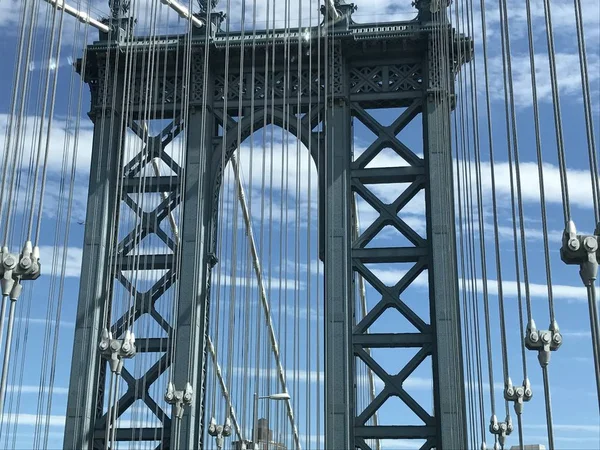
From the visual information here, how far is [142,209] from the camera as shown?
92.0 feet

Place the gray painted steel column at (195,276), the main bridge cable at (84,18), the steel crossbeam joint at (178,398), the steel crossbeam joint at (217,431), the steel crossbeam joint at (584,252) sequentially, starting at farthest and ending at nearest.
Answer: the main bridge cable at (84,18), the steel crossbeam joint at (217,431), the gray painted steel column at (195,276), the steel crossbeam joint at (178,398), the steel crossbeam joint at (584,252)

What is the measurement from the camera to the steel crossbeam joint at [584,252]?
1066 centimetres


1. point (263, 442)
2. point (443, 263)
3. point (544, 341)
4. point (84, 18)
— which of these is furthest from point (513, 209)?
point (263, 442)

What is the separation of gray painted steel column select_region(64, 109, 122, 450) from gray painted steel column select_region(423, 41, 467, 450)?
875 centimetres

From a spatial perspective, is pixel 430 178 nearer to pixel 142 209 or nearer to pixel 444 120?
pixel 444 120

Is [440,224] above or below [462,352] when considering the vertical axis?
above

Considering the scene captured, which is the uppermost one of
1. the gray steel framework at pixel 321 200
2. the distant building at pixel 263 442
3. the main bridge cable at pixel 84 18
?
the main bridge cable at pixel 84 18

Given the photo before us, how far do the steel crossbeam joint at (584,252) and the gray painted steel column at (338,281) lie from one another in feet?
46.2

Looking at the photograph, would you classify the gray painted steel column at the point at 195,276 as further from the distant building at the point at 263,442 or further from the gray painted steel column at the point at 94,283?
the gray painted steel column at the point at 94,283

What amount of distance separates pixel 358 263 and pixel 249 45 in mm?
6975

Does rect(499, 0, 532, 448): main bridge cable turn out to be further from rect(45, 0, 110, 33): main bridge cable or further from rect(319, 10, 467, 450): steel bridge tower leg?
rect(45, 0, 110, 33): main bridge cable

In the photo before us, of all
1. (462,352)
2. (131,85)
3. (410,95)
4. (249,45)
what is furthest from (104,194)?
(462,352)

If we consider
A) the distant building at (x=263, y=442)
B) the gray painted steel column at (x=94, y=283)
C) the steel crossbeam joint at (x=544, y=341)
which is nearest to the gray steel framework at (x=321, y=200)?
the gray painted steel column at (x=94, y=283)

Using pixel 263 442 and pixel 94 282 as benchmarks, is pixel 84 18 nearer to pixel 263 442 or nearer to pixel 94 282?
pixel 94 282
